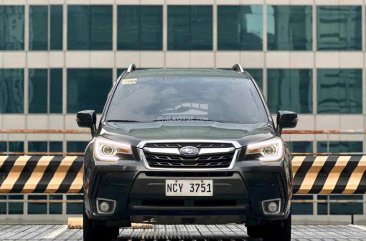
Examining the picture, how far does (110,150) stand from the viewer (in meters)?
8.24

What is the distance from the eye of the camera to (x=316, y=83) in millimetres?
46781

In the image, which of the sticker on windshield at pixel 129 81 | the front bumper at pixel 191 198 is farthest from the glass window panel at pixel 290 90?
the front bumper at pixel 191 198

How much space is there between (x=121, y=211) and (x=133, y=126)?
0.99 m

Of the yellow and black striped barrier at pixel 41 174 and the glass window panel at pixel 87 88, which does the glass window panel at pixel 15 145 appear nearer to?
the glass window panel at pixel 87 88

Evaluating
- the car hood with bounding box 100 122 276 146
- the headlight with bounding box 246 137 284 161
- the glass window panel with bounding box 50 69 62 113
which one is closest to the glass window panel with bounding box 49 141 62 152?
the glass window panel with bounding box 50 69 62 113

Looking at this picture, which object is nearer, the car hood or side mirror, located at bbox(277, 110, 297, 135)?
the car hood

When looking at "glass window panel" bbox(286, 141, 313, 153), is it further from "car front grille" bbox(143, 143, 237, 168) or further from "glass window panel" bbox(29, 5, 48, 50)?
"car front grille" bbox(143, 143, 237, 168)

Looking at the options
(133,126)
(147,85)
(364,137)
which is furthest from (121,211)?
(364,137)

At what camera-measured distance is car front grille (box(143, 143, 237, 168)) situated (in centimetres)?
798

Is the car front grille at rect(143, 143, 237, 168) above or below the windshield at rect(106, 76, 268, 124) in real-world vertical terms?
below

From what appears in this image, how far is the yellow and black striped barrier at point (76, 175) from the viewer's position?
1305 cm

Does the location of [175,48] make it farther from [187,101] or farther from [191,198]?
[191,198]

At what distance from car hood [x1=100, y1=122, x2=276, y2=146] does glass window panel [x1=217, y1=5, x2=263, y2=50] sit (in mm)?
38098

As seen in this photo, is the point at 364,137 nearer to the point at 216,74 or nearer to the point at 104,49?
the point at 104,49
